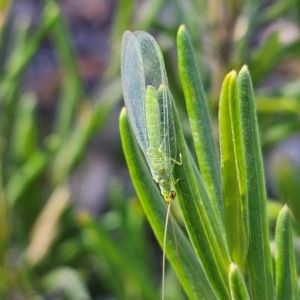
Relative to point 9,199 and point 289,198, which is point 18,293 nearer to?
point 9,199

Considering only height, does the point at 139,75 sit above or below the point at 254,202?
above

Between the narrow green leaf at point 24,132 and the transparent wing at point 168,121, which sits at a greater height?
the narrow green leaf at point 24,132

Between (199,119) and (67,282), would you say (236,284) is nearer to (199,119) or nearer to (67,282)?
(199,119)

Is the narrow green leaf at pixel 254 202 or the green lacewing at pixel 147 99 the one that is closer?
the narrow green leaf at pixel 254 202

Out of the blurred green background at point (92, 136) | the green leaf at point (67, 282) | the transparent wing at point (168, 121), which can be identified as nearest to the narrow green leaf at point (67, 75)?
the blurred green background at point (92, 136)

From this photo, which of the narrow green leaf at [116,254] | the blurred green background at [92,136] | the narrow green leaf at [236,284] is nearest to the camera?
the narrow green leaf at [236,284]

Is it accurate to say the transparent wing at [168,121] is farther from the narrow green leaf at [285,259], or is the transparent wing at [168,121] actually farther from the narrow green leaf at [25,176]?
the narrow green leaf at [25,176]

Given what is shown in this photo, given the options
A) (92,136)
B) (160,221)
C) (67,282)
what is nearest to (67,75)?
(92,136)
